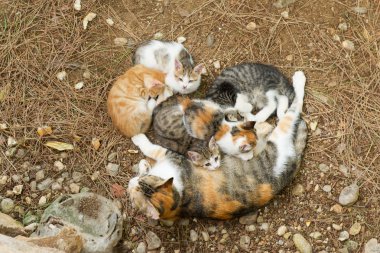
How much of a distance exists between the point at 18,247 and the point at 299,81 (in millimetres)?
2570

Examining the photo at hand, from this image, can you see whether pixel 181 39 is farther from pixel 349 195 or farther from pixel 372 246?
pixel 372 246

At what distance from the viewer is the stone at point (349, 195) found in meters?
4.04

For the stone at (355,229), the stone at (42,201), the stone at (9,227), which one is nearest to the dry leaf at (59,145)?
the stone at (42,201)

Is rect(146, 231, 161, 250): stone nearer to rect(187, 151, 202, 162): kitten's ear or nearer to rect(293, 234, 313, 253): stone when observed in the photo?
rect(187, 151, 202, 162): kitten's ear

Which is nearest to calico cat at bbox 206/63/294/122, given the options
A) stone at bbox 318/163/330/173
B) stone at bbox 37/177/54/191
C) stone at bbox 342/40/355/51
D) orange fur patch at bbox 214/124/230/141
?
orange fur patch at bbox 214/124/230/141

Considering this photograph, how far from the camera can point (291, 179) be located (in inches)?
161

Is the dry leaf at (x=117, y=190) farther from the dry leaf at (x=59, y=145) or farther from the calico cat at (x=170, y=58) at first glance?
the calico cat at (x=170, y=58)

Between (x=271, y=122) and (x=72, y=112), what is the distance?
5.67ft

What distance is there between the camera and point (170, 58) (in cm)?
461

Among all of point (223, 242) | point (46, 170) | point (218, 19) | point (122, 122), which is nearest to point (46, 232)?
point (46, 170)

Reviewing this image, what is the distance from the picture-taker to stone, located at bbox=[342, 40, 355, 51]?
4523mm

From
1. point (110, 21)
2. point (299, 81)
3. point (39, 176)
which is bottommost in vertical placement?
point (39, 176)

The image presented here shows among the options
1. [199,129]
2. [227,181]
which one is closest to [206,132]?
[199,129]

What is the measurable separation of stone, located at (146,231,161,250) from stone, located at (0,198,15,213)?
3.73ft
